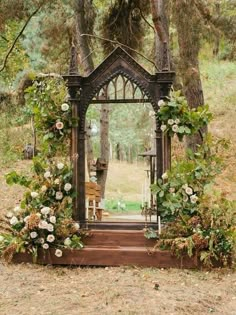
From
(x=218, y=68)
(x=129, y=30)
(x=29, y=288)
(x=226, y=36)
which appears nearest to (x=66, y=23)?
(x=129, y=30)

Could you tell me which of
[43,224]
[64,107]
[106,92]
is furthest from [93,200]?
[106,92]

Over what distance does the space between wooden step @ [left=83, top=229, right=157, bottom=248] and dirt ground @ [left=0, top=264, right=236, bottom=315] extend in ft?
1.51

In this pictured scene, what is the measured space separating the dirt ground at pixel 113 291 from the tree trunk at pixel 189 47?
3406 millimetres

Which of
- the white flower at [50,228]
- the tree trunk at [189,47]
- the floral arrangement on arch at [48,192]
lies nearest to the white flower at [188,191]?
the floral arrangement on arch at [48,192]

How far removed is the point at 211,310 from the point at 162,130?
8.02ft

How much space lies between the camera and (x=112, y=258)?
5660 millimetres

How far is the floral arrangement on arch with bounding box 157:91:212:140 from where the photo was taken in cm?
580

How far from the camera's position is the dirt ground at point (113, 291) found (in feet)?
13.4

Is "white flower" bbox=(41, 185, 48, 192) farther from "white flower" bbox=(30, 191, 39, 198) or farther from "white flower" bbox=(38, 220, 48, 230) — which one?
"white flower" bbox=(38, 220, 48, 230)

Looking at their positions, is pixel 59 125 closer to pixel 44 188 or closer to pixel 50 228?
pixel 44 188

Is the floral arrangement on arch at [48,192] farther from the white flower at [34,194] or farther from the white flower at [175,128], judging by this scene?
the white flower at [175,128]

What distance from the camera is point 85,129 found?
20.9 feet

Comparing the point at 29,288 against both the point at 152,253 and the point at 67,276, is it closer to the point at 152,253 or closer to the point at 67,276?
the point at 67,276

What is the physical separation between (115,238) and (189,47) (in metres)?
3.79
